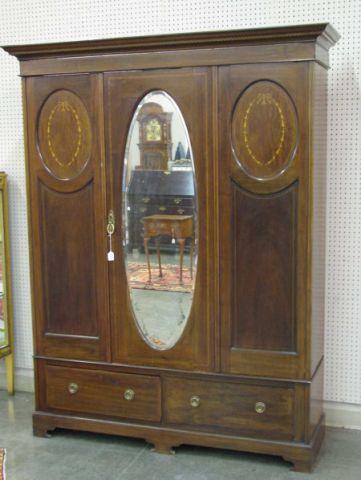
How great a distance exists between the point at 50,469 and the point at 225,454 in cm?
87

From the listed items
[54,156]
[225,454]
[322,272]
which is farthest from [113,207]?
[225,454]

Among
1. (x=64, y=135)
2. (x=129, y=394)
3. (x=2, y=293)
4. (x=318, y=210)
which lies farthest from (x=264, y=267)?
(x=2, y=293)

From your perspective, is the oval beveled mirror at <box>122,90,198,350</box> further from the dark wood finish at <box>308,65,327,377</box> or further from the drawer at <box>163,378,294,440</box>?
the dark wood finish at <box>308,65,327,377</box>

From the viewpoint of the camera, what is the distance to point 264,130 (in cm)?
311

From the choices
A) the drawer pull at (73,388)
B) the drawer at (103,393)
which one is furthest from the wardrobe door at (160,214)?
the drawer pull at (73,388)

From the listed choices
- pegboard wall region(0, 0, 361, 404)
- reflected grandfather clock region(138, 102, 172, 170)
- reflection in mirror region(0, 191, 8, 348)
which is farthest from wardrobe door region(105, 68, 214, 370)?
reflection in mirror region(0, 191, 8, 348)

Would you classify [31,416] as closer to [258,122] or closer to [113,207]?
[113,207]

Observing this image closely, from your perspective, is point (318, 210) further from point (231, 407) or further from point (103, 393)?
point (103, 393)

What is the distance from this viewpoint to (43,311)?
3.61 m

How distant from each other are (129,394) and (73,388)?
1.05 feet

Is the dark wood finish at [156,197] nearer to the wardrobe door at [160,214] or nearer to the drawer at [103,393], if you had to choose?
the wardrobe door at [160,214]

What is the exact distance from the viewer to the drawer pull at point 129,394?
3.48 meters

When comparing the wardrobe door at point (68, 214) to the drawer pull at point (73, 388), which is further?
the drawer pull at point (73, 388)

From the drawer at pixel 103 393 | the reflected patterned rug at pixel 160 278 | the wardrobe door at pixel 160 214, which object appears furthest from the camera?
the drawer at pixel 103 393
